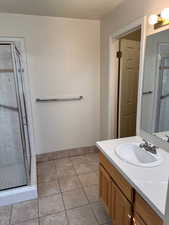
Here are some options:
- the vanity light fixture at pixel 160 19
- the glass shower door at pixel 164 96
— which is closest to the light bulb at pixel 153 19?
the vanity light fixture at pixel 160 19

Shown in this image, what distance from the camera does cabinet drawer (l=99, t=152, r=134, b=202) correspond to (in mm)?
1142

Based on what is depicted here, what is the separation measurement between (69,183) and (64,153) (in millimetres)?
744

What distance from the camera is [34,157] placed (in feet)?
8.93

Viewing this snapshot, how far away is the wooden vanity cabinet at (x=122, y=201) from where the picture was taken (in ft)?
3.24

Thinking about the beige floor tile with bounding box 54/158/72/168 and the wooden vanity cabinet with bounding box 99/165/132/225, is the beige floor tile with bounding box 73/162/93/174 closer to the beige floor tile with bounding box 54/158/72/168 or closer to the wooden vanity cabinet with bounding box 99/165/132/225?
the beige floor tile with bounding box 54/158/72/168

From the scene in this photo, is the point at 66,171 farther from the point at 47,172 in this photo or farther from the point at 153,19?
the point at 153,19

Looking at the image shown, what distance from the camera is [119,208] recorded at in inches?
51.6

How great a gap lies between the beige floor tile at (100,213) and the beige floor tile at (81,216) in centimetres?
5

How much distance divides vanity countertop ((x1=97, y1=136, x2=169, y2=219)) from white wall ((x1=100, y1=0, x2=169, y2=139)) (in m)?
1.34

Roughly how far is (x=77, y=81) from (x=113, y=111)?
2.65 feet

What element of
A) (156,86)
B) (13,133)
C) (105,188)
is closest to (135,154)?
(105,188)

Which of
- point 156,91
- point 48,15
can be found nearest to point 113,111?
point 156,91

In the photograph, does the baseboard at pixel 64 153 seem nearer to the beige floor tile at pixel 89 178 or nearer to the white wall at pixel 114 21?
the white wall at pixel 114 21

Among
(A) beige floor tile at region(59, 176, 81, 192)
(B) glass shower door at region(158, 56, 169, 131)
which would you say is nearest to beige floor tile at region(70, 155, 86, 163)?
(A) beige floor tile at region(59, 176, 81, 192)
